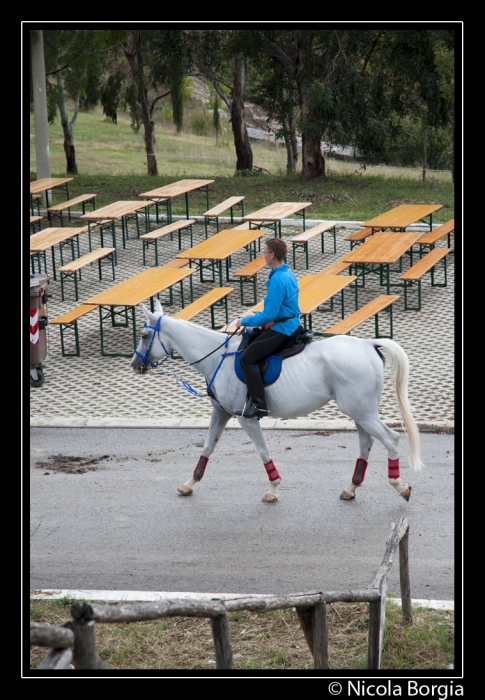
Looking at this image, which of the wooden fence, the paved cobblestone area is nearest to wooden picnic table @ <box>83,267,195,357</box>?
the paved cobblestone area

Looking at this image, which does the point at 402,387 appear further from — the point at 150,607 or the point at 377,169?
the point at 377,169

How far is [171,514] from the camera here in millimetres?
7691

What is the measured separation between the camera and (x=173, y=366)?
1235 centimetres

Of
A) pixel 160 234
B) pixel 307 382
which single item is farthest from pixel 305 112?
pixel 307 382

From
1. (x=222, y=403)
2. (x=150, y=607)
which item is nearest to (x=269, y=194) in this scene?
(x=222, y=403)

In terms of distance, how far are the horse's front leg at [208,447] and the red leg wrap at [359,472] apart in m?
1.22

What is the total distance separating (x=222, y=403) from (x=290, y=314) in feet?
3.28

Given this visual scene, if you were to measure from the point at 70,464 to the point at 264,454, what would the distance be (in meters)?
2.28

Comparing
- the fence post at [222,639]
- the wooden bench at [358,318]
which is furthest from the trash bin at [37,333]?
the fence post at [222,639]

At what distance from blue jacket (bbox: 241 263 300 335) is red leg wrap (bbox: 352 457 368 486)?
4.18ft

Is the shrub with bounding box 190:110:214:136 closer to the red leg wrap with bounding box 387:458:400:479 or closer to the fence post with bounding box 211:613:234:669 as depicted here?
the red leg wrap with bounding box 387:458:400:479

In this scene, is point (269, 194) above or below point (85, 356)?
above
